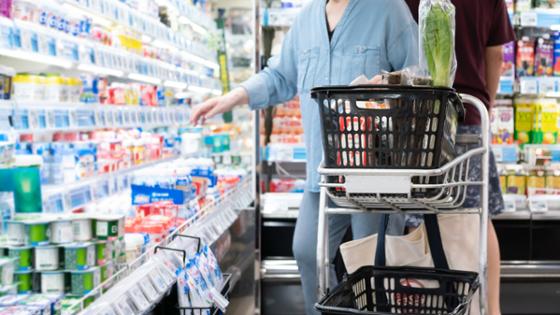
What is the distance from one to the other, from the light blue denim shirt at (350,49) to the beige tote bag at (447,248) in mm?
548

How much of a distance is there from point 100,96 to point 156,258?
2608mm

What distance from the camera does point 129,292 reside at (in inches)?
79.7

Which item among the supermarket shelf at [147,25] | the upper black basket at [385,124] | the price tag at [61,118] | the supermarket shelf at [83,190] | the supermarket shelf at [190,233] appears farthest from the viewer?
the supermarket shelf at [147,25]

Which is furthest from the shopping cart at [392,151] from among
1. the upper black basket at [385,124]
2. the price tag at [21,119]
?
the price tag at [21,119]

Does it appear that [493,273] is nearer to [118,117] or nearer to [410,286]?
[410,286]

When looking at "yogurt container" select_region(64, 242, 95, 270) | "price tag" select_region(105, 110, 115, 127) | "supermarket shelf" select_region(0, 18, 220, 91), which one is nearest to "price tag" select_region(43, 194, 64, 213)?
"supermarket shelf" select_region(0, 18, 220, 91)

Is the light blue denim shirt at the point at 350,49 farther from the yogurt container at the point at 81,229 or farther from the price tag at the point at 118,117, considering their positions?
the price tag at the point at 118,117

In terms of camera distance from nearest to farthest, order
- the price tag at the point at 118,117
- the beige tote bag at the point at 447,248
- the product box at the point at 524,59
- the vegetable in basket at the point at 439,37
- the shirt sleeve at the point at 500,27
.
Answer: the vegetable in basket at the point at 439,37, the beige tote bag at the point at 447,248, the shirt sleeve at the point at 500,27, the product box at the point at 524,59, the price tag at the point at 118,117

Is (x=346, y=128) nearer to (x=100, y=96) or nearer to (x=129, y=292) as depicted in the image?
(x=129, y=292)

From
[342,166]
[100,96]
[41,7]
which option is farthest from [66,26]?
[342,166]

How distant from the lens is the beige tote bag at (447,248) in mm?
2033

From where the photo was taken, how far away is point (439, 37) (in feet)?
5.96

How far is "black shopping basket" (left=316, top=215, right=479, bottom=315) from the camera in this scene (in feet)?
6.34

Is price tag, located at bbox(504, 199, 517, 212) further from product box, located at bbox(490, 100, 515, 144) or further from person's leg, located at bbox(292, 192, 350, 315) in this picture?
person's leg, located at bbox(292, 192, 350, 315)
